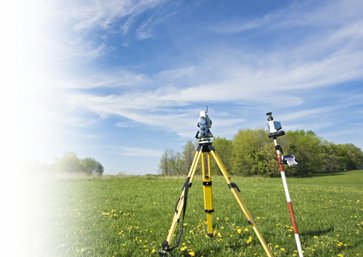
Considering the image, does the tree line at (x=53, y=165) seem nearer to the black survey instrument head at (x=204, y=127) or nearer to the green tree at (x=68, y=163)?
the green tree at (x=68, y=163)

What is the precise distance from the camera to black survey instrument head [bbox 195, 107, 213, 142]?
450 cm

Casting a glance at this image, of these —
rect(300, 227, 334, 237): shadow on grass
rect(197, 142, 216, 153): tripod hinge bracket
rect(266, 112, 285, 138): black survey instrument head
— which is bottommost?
rect(300, 227, 334, 237): shadow on grass

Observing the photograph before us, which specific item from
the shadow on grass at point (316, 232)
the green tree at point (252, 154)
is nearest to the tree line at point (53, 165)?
the green tree at point (252, 154)

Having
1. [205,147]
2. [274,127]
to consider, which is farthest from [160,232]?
[274,127]

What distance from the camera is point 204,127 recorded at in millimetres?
4492

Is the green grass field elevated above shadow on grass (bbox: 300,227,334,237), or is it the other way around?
the green grass field

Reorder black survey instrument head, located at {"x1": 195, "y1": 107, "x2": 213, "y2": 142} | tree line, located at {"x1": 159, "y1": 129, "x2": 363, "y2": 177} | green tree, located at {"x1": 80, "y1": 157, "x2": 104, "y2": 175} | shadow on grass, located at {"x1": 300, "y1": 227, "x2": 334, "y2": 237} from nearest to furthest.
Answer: black survey instrument head, located at {"x1": 195, "y1": 107, "x2": 213, "y2": 142} < shadow on grass, located at {"x1": 300, "y1": 227, "x2": 334, "y2": 237} < tree line, located at {"x1": 159, "y1": 129, "x2": 363, "y2": 177} < green tree, located at {"x1": 80, "y1": 157, "x2": 104, "y2": 175}

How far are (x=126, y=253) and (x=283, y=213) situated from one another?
6.27m

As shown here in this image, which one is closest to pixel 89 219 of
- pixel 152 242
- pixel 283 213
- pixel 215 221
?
pixel 152 242

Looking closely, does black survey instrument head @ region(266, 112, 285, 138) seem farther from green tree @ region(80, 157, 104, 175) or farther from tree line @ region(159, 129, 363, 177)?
green tree @ region(80, 157, 104, 175)

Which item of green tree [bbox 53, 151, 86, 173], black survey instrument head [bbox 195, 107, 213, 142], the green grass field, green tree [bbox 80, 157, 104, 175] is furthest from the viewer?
green tree [bbox 80, 157, 104, 175]

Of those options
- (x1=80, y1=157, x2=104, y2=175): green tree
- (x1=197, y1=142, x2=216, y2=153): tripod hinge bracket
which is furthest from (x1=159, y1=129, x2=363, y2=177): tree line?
(x1=80, y1=157, x2=104, y2=175): green tree

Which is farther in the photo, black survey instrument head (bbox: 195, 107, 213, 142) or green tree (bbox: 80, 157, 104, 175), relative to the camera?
green tree (bbox: 80, 157, 104, 175)

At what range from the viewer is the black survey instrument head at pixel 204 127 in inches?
177
